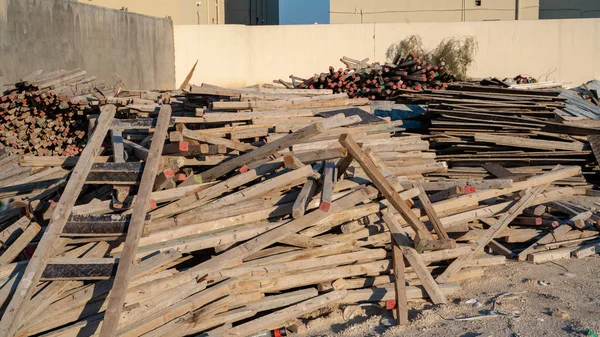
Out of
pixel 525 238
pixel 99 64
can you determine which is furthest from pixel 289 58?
pixel 525 238

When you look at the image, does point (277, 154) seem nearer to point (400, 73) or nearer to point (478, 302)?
point (478, 302)

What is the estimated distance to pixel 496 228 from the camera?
7.84 m

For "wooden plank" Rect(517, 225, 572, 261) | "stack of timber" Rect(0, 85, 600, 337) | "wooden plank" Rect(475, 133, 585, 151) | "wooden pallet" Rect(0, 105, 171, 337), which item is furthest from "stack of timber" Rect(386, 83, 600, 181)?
"wooden pallet" Rect(0, 105, 171, 337)

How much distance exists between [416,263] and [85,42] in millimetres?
13263

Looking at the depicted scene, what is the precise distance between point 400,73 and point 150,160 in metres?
10.3

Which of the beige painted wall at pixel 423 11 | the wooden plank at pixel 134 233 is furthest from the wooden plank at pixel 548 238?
the beige painted wall at pixel 423 11

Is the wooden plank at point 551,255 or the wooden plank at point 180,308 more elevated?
the wooden plank at point 180,308

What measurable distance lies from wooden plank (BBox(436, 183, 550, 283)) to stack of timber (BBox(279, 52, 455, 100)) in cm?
715

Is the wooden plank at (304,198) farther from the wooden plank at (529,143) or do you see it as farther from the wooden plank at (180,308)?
the wooden plank at (529,143)

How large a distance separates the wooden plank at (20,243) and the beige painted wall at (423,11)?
75.3ft

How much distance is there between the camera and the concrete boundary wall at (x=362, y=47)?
23.2m

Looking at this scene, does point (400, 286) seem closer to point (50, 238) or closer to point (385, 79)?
point (50, 238)

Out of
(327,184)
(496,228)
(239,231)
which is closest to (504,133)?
(496,228)

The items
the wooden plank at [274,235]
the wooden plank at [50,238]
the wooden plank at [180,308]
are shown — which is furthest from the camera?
the wooden plank at [274,235]
